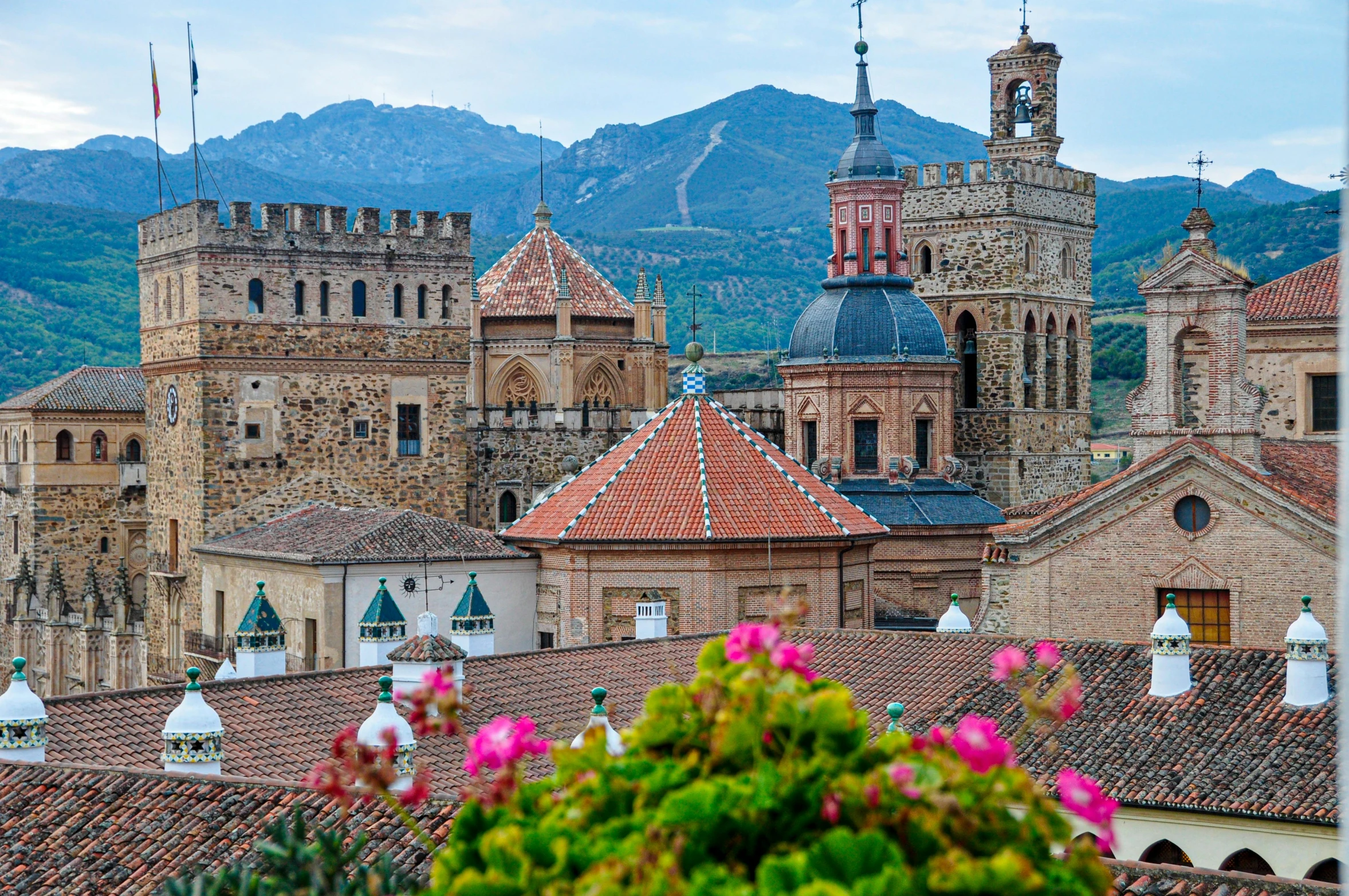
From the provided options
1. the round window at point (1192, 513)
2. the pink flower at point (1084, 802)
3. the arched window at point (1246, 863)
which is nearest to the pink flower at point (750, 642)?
the pink flower at point (1084, 802)

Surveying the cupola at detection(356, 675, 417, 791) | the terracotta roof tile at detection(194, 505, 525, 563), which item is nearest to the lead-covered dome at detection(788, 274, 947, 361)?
the terracotta roof tile at detection(194, 505, 525, 563)

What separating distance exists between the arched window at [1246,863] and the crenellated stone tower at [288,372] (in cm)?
2253

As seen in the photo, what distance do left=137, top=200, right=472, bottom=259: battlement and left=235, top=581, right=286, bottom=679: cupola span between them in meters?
11.8

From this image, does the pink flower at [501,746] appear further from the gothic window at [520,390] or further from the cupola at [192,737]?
the gothic window at [520,390]

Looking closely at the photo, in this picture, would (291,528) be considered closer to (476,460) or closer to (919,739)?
(476,460)

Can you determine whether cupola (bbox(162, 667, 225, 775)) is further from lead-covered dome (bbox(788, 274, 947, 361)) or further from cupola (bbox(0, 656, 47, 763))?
lead-covered dome (bbox(788, 274, 947, 361))

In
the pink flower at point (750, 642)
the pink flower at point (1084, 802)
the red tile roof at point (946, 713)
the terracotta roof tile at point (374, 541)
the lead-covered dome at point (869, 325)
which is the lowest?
the red tile roof at point (946, 713)

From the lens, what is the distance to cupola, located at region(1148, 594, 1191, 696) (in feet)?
65.7

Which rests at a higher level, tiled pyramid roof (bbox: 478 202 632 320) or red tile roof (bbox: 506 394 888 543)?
tiled pyramid roof (bbox: 478 202 632 320)

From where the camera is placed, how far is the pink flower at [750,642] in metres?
5.80

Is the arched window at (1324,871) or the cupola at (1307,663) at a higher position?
the cupola at (1307,663)

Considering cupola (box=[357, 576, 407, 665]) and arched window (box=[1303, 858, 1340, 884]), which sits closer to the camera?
arched window (box=[1303, 858, 1340, 884])

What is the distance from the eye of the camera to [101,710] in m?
19.2

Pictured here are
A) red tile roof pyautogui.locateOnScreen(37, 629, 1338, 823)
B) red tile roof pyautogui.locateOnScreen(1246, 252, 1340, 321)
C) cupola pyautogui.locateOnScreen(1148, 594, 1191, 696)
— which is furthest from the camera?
red tile roof pyautogui.locateOnScreen(1246, 252, 1340, 321)
